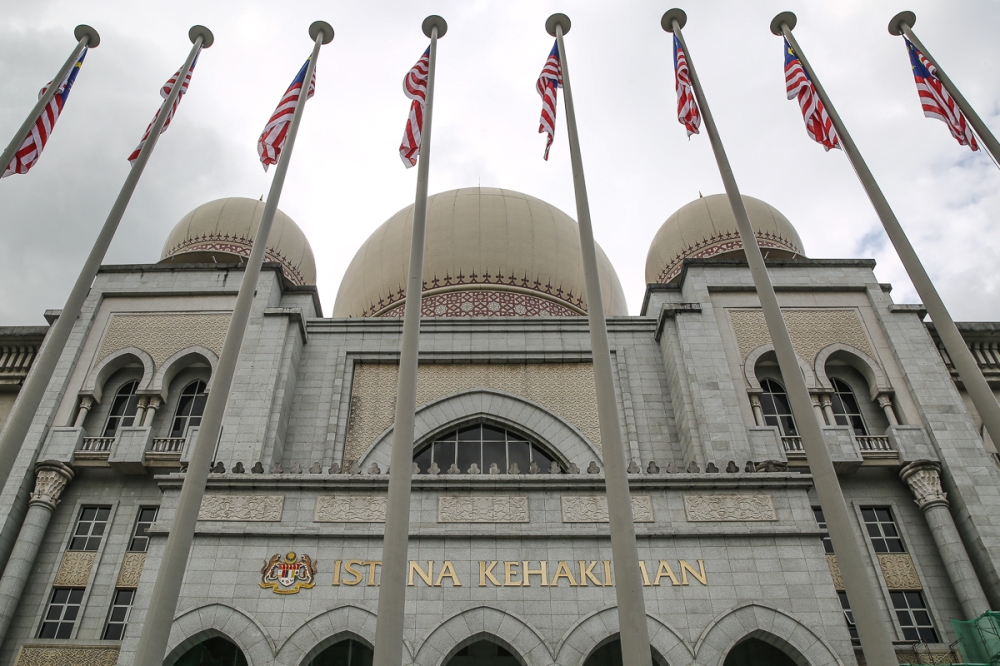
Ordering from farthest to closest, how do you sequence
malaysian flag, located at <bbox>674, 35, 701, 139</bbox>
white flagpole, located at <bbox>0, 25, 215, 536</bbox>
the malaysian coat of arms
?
1. malaysian flag, located at <bbox>674, 35, 701, 139</bbox>
2. the malaysian coat of arms
3. white flagpole, located at <bbox>0, 25, 215, 536</bbox>

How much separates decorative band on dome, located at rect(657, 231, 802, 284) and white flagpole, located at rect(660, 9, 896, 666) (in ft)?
34.2

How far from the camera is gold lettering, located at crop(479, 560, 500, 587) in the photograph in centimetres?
1077

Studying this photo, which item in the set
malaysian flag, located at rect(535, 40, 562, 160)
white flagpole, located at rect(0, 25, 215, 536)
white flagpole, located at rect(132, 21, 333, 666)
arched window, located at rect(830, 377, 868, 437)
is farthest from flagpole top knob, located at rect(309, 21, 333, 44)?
arched window, located at rect(830, 377, 868, 437)

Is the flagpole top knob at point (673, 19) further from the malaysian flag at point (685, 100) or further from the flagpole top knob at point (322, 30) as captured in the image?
the flagpole top knob at point (322, 30)

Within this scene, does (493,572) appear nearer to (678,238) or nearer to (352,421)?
(352,421)

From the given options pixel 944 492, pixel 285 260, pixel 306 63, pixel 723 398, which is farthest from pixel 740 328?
pixel 285 260

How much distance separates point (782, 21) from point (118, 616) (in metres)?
14.8

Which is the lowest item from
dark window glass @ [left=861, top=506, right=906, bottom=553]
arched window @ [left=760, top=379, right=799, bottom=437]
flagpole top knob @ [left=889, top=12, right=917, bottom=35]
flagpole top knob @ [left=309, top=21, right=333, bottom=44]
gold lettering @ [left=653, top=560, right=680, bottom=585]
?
gold lettering @ [left=653, top=560, right=680, bottom=585]

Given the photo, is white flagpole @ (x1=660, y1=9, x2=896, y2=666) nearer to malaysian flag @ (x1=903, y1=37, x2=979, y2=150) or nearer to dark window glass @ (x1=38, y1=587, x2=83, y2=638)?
malaysian flag @ (x1=903, y1=37, x2=979, y2=150)

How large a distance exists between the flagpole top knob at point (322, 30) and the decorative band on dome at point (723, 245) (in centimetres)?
1178

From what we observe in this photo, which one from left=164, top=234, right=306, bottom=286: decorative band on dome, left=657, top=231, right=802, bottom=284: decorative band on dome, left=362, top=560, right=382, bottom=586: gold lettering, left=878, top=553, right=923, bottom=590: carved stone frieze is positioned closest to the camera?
left=362, top=560, right=382, bottom=586: gold lettering

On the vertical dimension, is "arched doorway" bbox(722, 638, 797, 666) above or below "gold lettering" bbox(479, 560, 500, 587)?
below

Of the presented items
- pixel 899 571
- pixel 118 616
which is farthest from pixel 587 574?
pixel 118 616

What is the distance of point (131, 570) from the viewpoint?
45.0 feet
